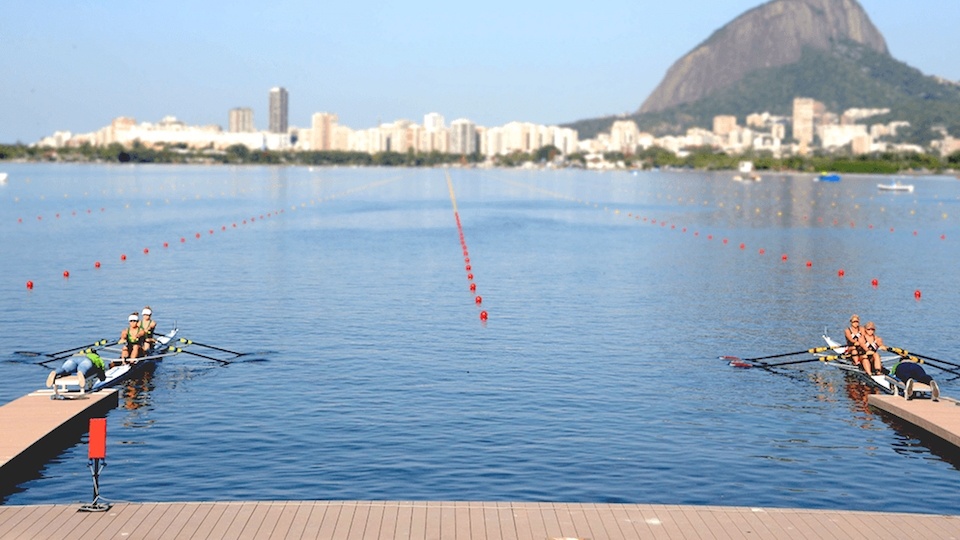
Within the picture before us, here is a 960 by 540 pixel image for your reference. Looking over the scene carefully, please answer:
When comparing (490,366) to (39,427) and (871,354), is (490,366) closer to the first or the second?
(871,354)

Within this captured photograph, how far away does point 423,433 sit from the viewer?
2730cm

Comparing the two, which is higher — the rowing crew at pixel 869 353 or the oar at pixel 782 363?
the rowing crew at pixel 869 353

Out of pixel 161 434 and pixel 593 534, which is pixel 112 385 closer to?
pixel 161 434

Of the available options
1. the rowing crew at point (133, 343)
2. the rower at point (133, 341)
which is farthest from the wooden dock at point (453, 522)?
the rower at point (133, 341)

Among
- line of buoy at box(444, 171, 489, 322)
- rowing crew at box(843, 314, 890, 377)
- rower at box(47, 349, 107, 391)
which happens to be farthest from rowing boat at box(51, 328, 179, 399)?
rowing crew at box(843, 314, 890, 377)

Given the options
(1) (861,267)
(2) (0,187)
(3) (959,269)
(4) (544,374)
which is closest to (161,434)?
(4) (544,374)

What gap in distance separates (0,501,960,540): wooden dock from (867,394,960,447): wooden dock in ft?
20.6

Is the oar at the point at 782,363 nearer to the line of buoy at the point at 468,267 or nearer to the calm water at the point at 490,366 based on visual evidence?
the calm water at the point at 490,366

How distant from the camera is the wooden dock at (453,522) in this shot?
18.8 meters

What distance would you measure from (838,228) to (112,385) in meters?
83.6

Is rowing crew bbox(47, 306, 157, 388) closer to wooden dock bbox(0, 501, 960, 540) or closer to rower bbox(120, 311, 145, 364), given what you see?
rower bbox(120, 311, 145, 364)

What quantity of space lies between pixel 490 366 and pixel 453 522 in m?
16.3

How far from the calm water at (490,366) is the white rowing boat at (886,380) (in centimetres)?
73

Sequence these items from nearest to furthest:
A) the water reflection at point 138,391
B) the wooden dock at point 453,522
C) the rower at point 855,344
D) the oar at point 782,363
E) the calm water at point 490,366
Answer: the wooden dock at point 453,522, the calm water at point 490,366, the water reflection at point 138,391, the rower at point 855,344, the oar at point 782,363
